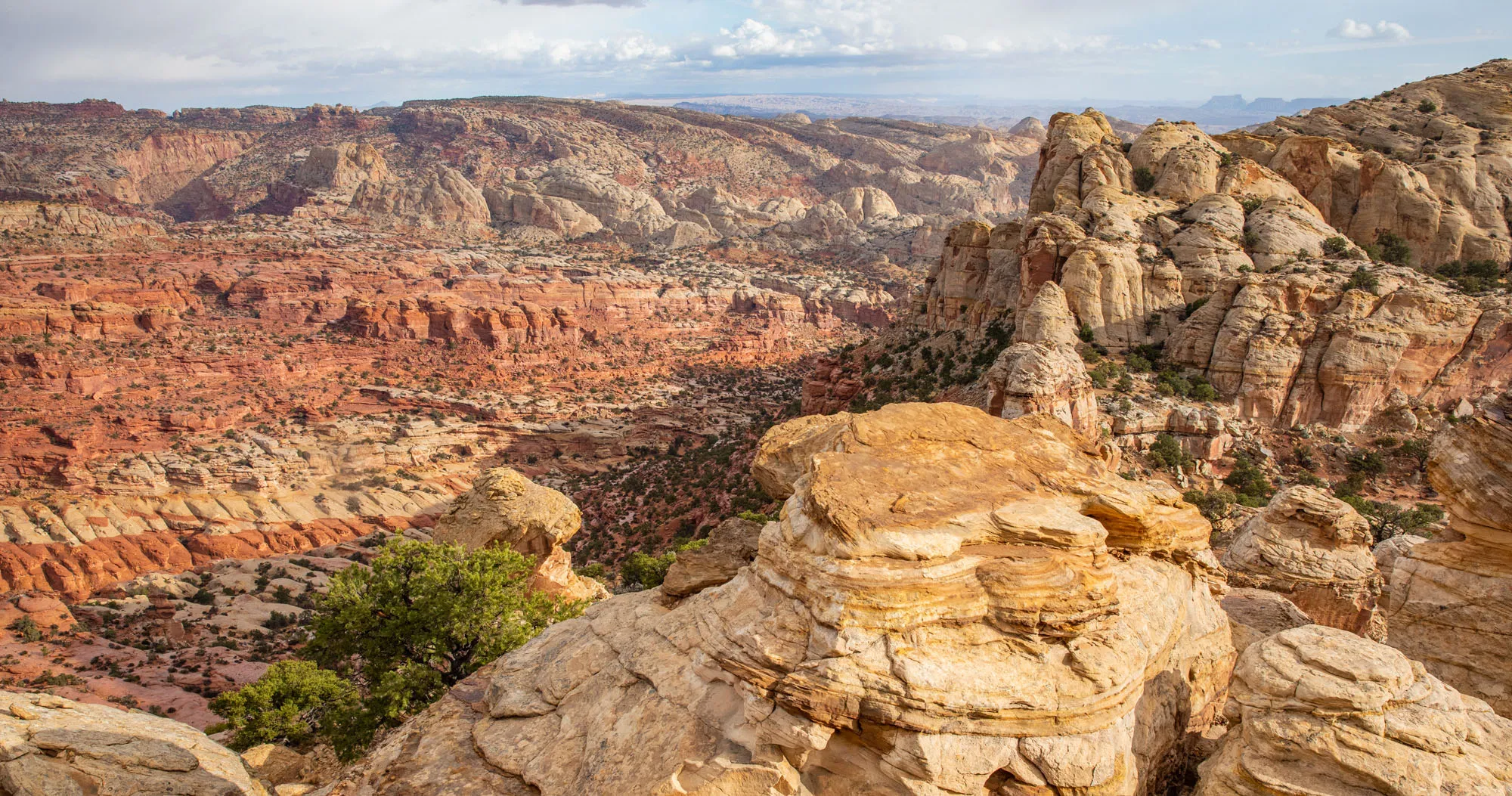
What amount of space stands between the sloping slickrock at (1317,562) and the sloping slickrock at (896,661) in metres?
8.53

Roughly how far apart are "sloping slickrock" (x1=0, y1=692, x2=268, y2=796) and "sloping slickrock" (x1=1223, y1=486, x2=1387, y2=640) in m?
26.9

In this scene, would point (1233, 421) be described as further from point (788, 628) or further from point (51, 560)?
point (51, 560)

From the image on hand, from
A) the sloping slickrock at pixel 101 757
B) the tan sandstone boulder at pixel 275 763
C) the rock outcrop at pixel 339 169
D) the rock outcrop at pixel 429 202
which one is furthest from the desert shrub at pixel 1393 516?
the rock outcrop at pixel 339 169

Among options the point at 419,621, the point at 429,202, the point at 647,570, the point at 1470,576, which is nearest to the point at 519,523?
the point at 647,570

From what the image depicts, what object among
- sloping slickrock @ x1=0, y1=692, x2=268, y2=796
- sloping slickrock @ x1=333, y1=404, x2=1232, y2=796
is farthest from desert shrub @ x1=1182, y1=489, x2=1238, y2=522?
sloping slickrock @ x1=0, y1=692, x2=268, y2=796

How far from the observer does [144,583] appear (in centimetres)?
4459

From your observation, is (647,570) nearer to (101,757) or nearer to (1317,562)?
(101,757)

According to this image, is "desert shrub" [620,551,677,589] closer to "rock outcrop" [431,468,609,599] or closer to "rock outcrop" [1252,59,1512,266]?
"rock outcrop" [431,468,609,599]

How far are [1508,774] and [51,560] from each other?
62768mm

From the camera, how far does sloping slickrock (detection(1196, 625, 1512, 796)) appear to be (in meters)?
10.5

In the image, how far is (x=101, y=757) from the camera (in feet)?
50.1

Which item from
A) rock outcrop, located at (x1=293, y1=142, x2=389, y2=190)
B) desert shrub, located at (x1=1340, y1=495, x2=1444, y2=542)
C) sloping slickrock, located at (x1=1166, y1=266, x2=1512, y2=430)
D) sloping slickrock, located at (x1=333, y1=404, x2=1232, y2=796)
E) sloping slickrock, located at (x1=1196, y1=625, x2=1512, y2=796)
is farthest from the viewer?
rock outcrop, located at (x1=293, y1=142, x2=389, y2=190)

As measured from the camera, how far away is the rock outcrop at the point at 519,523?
30391 mm

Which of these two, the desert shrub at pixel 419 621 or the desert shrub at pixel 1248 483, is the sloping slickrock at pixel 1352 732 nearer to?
the desert shrub at pixel 419 621
